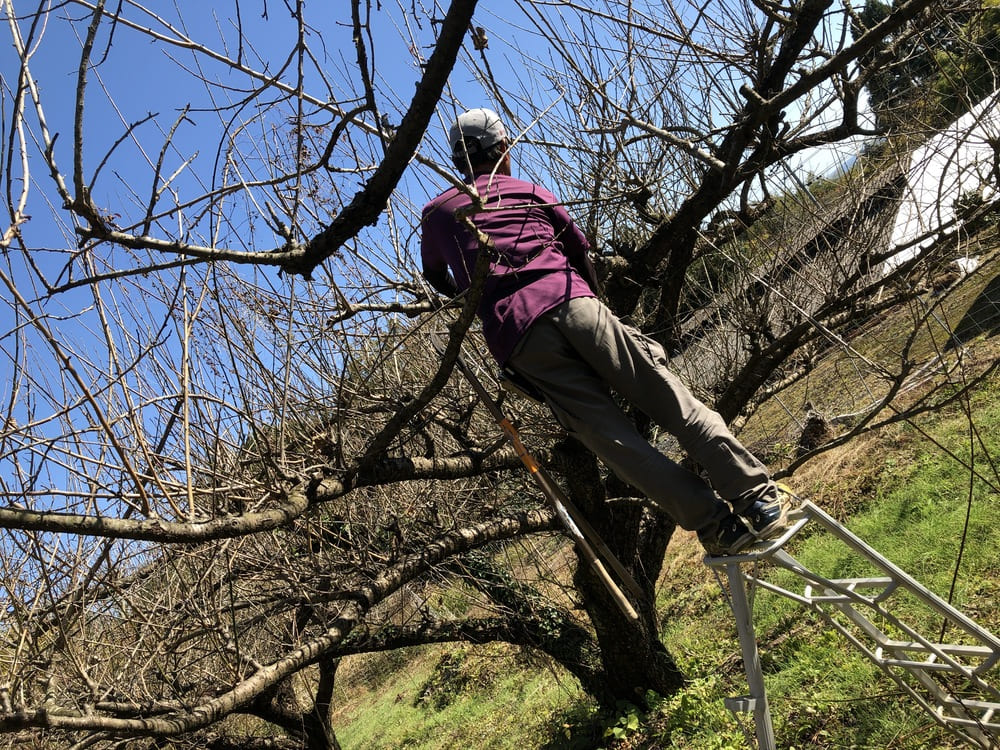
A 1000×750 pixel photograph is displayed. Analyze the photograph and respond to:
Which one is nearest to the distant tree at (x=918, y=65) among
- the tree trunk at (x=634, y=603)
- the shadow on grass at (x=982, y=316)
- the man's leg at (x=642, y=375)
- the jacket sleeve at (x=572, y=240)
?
the jacket sleeve at (x=572, y=240)

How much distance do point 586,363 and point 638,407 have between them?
10.4 inches

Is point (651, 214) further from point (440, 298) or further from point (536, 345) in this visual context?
point (536, 345)

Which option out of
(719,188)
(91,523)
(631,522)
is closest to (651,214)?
(719,188)

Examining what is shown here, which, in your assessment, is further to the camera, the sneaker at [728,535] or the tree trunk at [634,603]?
the tree trunk at [634,603]

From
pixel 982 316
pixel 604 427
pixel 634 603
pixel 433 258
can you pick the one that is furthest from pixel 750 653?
pixel 982 316

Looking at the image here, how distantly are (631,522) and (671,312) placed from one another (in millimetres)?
1381

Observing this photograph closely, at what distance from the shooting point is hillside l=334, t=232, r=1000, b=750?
403 cm

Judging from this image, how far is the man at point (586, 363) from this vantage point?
8.82 ft

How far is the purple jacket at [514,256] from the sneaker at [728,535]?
0.95 metres

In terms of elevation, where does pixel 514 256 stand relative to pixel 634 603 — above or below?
above

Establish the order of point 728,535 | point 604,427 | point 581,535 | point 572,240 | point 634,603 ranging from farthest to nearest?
1. point 634,603
2. point 572,240
3. point 581,535
4. point 604,427
5. point 728,535

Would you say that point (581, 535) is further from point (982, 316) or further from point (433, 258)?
point (982, 316)

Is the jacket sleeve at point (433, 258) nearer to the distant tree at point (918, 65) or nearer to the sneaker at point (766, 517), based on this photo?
the sneaker at point (766, 517)

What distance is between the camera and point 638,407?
2967mm
